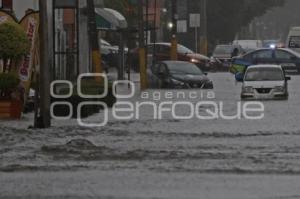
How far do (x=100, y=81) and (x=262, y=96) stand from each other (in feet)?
18.4

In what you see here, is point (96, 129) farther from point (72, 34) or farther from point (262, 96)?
point (72, 34)

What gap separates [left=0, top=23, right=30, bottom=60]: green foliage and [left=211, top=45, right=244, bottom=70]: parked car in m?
35.2

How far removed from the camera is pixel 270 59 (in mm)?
49438

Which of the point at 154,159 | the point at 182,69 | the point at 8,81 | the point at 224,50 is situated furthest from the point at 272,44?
the point at 154,159

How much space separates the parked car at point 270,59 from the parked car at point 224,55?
8805mm

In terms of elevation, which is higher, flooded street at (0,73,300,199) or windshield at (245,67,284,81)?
windshield at (245,67,284,81)

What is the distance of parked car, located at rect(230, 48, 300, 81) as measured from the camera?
1903 inches

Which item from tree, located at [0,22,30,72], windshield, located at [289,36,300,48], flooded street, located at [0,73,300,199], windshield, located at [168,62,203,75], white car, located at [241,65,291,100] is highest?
windshield, located at [289,36,300,48]

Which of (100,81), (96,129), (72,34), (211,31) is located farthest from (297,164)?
(211,31)

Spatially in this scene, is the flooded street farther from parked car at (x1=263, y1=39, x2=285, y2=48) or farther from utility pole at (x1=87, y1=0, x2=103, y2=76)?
parked car at (x1=263, y1=39, x2=285, y2=48)

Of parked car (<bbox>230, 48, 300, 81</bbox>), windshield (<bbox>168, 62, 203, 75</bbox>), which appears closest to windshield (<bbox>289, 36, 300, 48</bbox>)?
parked car (<bbox>230, 48, 300, 81</bbox>)

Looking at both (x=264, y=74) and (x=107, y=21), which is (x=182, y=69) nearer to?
(x=107, y=21)

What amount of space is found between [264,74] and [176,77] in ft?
23.0

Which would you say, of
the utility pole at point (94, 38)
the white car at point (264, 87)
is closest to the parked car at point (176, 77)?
the white car at point (264, 87)
